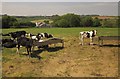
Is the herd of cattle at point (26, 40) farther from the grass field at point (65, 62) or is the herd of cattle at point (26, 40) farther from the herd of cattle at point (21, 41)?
the grass field at point (65, 62)

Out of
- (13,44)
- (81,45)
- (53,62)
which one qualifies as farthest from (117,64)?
(13,44)

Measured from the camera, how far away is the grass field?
47.4ft

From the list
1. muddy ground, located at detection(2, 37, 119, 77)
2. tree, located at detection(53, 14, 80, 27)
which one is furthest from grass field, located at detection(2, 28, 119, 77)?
tree, located at detection(53, 14, 80, 27)

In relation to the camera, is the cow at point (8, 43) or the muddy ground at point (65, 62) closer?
the muddy ground at point (65, 62)

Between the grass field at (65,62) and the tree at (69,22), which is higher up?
the tree at (69,22)

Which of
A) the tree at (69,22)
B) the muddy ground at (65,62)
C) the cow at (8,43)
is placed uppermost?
the tree at (69,22)

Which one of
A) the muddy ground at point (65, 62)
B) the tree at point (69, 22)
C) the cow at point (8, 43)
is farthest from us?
the tree at point (69, 22)

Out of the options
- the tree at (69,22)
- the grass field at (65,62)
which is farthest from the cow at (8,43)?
the tree at (69,22)

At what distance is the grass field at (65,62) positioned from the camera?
14.5 meters

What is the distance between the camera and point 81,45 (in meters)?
21.8

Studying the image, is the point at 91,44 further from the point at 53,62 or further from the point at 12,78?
the point at 12,78

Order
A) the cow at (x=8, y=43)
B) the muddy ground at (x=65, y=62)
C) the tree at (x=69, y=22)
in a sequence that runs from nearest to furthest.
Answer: the muddy ground at (x=65, y=62), the cow at (x=8, y=43), the tree at (x=69, y=22)

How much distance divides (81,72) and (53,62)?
262 centimetres

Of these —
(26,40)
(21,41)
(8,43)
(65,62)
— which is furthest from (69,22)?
(65,62)
